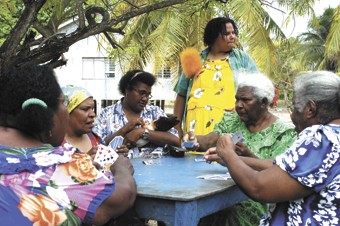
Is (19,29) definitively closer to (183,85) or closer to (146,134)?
(146,134)

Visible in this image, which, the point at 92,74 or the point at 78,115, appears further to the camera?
the point at 92,74

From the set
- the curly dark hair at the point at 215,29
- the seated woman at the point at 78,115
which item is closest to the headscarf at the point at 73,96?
the seated woman at the point at 78,115

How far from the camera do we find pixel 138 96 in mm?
3576

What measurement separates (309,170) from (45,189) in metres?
1.27

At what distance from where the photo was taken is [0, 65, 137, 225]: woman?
1.38 meters

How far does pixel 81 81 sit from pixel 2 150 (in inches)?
685

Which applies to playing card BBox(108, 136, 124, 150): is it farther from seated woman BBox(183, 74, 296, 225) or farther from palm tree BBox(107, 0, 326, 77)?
palm tree BBox(107, 0, 326, 77)

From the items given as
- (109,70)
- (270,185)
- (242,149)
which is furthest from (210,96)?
(109,70)

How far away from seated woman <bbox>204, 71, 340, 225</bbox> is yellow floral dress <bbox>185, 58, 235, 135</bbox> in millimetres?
2108

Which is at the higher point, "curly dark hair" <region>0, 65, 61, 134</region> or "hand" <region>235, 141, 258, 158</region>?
"curly dark hair" <region>0, 65, 61, 134</region>

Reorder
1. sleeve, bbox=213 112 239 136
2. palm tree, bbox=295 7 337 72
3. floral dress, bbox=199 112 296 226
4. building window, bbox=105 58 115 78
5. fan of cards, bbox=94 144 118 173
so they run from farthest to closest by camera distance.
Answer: palm tree, bbox=295 7 337 72 → building window, bbox=105 58 115 78 → sleeve, bbox=213 112 239 136 → floral dress, bbox=199 112 296 226 → fan of cards, bbox=94 144 118 173

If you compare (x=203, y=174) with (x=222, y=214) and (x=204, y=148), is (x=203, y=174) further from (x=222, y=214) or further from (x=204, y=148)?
(x=204, y=148)

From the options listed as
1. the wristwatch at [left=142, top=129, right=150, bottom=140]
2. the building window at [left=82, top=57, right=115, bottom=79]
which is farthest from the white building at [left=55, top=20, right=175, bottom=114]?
the wristwatch at [left=142, top=129, right=150, bottom=140]

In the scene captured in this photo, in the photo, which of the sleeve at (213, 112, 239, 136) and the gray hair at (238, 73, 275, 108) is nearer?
the gray hair at (238, 73, 275, 108)
